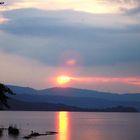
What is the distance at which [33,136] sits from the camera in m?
115

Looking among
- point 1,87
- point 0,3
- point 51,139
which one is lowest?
point 51,139

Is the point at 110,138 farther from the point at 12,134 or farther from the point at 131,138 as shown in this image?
the point at 12,134

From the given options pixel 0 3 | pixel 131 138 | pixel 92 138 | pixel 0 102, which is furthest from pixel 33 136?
pixel 0 3

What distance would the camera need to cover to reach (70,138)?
123750mm

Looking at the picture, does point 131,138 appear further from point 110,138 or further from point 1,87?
point 1,87

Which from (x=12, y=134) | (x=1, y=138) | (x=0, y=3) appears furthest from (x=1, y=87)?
(x=12, y=134)

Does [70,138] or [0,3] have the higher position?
[0,3]

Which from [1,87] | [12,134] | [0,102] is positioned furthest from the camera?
[12,134]

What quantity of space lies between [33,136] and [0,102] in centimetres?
5643

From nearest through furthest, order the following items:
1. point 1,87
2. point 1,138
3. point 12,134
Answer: point 1,87 → point 1,138 → point 12,134

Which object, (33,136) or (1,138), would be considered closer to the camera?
(1,138)

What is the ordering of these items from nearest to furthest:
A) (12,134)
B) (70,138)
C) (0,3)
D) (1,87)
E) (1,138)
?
1. (0,3)
2. (1,87)
3. (1,138)
4. (12,134)
5. (70,138)

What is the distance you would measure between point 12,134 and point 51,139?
10.6 meters

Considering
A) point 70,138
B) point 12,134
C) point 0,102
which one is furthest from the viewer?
point 70,138
